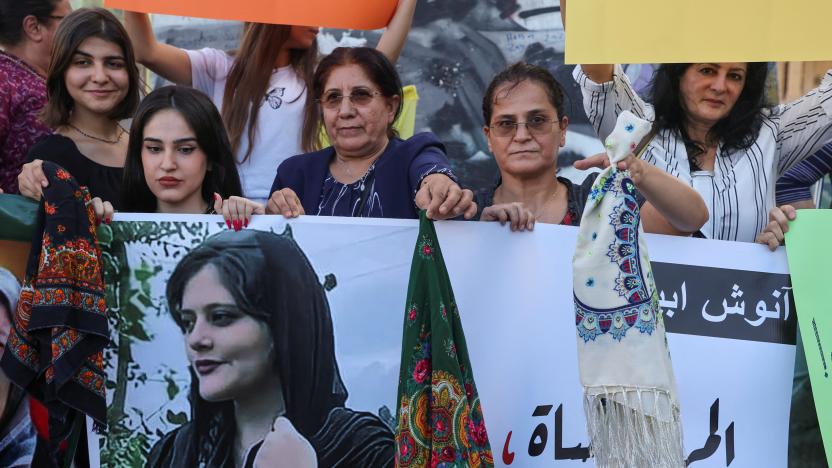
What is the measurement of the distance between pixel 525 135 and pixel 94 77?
4.58ft

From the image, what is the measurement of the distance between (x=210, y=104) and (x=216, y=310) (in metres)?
0.68

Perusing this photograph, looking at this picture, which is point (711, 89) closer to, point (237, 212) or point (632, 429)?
point (632, 429)

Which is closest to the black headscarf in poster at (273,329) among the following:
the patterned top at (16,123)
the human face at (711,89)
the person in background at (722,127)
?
the patterned top at (16,123)

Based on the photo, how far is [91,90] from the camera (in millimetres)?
4004

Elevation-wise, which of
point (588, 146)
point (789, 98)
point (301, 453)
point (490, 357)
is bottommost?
point (301, 453)

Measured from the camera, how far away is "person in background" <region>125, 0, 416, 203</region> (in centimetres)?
439

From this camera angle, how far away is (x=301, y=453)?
3430 mm

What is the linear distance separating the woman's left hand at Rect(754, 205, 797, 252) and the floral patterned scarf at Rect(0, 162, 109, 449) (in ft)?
6.09

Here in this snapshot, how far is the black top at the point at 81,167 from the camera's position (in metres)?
3.82

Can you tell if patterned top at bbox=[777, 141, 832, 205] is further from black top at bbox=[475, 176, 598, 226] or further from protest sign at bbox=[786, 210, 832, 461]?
black top at bbox=[475, 176, 598, 226]

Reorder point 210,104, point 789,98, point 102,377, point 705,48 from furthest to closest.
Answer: point 789,98 < point 210,104 < point 102,377 < point 705,48

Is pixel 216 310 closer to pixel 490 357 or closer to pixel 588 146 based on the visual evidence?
pixel 490 357

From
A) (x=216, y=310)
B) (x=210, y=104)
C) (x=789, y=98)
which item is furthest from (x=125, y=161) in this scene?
(x=789, y=98)

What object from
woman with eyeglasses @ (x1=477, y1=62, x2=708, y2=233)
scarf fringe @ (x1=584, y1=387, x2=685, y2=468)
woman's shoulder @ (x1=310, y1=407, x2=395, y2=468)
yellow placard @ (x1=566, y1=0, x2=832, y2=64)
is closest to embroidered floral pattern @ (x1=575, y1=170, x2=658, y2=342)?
scarf fringe @ (x1=584, y1=387, x2=685, y2=468)
